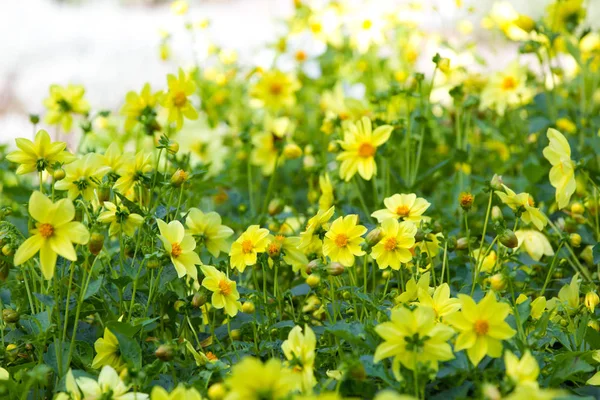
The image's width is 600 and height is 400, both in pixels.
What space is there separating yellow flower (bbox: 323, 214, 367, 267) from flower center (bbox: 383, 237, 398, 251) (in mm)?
40

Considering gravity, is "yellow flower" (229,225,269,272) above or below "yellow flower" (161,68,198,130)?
below

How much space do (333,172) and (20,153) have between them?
2.83 feet

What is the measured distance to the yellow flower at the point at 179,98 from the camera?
1.63 meters

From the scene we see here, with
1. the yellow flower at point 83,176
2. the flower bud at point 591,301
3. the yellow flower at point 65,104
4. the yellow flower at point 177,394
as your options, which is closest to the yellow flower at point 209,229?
the yellow flower at point 83,176

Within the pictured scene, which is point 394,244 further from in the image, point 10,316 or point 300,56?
point 300,56

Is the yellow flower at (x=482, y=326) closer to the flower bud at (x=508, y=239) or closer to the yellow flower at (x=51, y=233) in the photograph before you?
the flower bud at (x=508, y=239)

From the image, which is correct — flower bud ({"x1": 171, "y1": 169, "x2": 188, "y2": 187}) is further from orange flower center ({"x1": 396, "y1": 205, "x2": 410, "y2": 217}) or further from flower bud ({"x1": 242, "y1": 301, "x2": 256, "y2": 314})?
orange flower center ({"x1": 396, "y1": 205, "x2": 410, "y2": 217})

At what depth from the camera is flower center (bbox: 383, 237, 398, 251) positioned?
1236mm

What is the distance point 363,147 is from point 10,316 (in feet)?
2.56

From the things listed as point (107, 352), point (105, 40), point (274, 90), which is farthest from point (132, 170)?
point (105, 40)

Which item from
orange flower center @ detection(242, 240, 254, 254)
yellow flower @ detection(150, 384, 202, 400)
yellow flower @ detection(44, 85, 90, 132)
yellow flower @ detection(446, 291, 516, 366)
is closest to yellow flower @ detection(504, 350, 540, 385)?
yellow flower @ detection(446, 291, 516, 366)

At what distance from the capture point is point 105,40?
20.7 feet

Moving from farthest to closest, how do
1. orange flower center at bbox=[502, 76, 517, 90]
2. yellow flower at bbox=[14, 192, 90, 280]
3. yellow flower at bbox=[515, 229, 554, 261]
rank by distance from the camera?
orange flower center at bbox=[502, 76, 517, 90] < yellow flower at bbox=[515, 229, 554, 261] < yellow flower at bbox=[14, 192, 90, 280]

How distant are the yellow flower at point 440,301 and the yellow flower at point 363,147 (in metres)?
0.47
